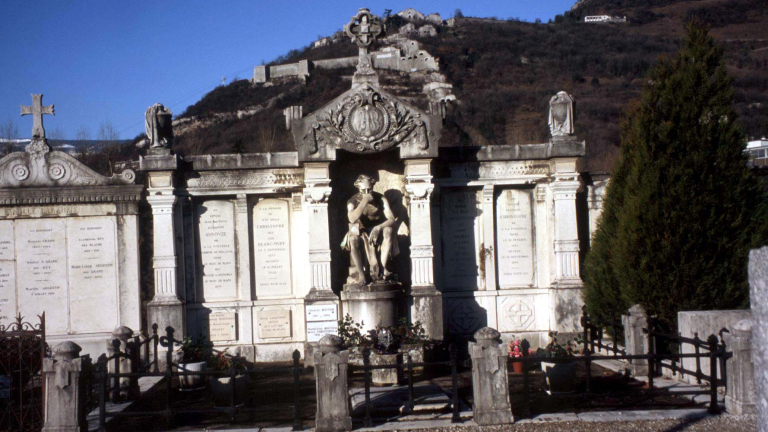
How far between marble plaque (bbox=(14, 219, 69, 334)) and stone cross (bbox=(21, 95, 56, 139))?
1600 millimetres

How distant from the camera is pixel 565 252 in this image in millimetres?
12914

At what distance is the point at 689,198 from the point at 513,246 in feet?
12.2

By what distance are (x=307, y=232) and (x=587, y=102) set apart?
40.4 meters

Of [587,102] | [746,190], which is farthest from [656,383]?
[587,102]

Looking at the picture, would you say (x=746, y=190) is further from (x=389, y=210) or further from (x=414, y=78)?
(x=414, y=78)

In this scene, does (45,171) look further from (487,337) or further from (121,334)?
(487,337)

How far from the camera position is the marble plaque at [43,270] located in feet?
41.3

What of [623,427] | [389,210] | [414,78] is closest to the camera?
[623,427]

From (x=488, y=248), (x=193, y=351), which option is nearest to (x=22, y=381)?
(x=193, y=351)

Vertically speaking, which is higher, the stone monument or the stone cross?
the stone cross

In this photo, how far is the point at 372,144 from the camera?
1209 cm

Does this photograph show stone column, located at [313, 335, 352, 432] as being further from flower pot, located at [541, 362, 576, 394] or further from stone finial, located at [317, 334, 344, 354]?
flower pot, located at [541, 362, 576, 394]

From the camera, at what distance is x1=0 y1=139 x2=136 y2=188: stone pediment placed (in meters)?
12.6

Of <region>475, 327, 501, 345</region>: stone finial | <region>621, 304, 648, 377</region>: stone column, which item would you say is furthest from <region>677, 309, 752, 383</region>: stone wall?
<region>475, 327, 501, 345</region>: stone finial
